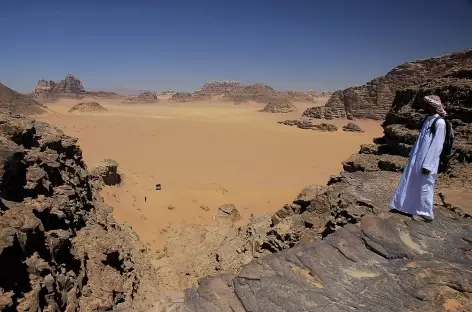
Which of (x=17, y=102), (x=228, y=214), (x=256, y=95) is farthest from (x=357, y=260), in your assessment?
(x=256, y=95)

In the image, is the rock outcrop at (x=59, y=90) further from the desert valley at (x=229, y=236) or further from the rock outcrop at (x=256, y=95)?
the desert valley at (x=229, y=236)

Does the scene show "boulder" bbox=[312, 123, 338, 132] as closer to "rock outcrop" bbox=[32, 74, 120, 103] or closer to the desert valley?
the desert valley

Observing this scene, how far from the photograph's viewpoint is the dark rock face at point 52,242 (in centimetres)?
392

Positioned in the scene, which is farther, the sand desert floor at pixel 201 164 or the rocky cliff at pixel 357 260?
the sand desert floor at pixel 201 164

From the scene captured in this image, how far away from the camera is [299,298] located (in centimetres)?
351

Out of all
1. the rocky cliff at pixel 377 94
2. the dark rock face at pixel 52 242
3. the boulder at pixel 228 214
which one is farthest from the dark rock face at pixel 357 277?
the rocky cliff at pixel 377 94

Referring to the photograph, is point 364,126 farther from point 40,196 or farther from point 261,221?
point 40,196

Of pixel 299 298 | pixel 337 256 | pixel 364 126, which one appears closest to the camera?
pixel 299 298

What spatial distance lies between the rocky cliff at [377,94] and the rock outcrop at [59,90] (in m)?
53.4

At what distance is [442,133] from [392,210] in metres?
1.25

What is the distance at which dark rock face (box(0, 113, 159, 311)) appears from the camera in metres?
3.92

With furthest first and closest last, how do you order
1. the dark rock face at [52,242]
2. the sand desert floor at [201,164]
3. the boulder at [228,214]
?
1. the sand desert floor at [201,164]
2. the boulder at [228,214]
3. the dark rock face at [52,242]

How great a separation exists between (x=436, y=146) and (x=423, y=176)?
43cm

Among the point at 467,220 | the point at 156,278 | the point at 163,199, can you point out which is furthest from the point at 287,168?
the point at 467,220
